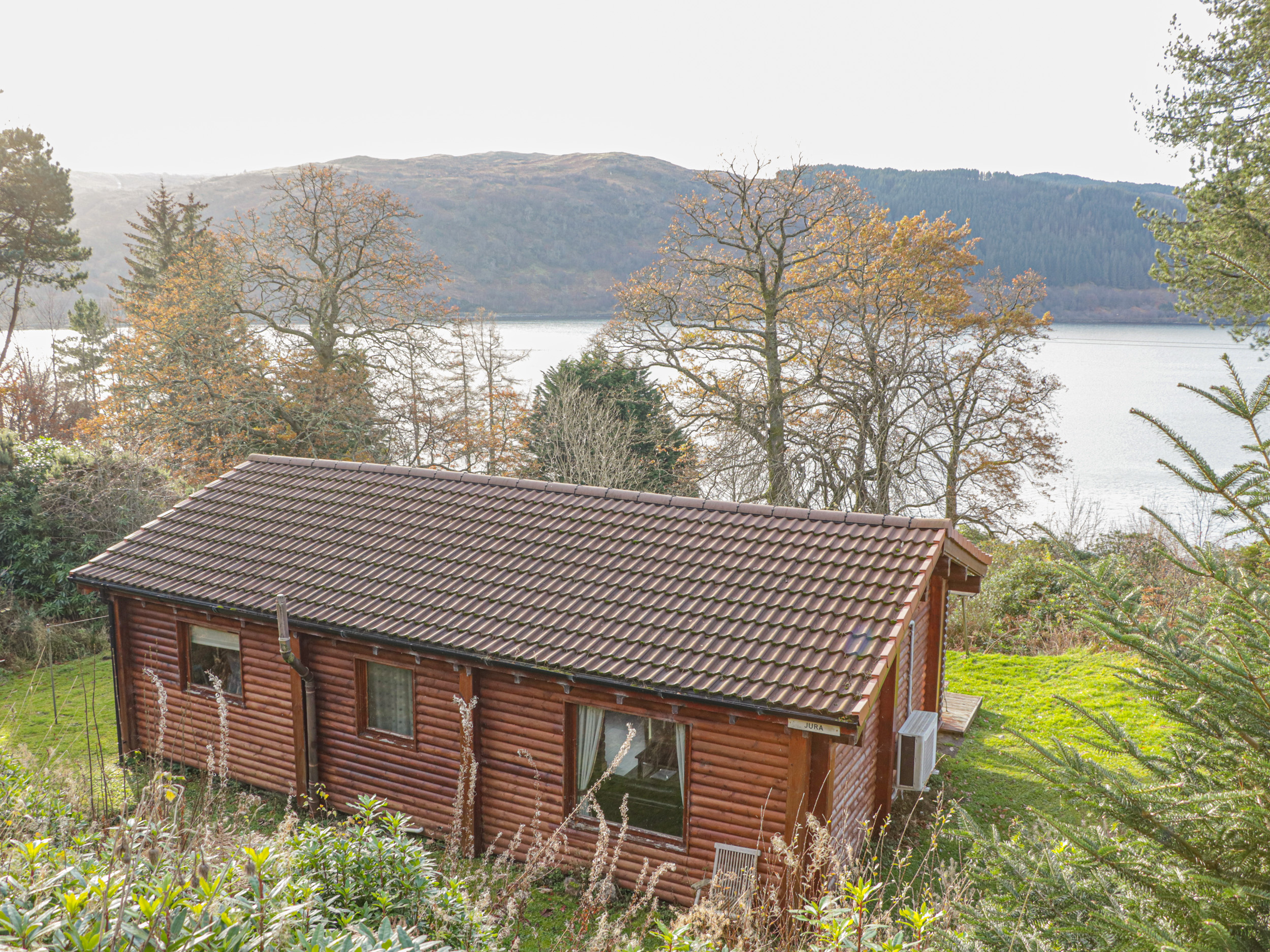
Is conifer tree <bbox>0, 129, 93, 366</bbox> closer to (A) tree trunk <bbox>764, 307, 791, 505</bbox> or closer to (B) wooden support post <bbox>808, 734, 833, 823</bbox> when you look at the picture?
(A) tree trunk <bbox>764, 307, 791, 505</bbox>

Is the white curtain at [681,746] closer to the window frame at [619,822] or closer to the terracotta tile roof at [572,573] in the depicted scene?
the window frame at [619,822]

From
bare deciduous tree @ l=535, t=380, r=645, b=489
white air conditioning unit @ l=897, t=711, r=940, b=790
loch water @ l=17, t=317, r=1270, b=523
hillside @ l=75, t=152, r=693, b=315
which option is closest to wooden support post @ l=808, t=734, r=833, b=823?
white air conditioning unit @ l=897, t=711, r=940, b=790

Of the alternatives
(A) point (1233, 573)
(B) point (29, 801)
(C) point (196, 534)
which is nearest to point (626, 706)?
(B) point (29, 801)

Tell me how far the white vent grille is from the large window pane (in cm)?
394

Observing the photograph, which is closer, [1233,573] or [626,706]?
[1233,573]

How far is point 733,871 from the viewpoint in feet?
26.5

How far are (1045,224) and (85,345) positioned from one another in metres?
65.2

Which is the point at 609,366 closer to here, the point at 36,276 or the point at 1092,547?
Answer: the point at 1092,547

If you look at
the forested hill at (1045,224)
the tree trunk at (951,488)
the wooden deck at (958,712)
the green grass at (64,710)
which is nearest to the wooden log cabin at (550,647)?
the green grass at (64,710)

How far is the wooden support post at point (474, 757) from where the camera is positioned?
9.22 meters

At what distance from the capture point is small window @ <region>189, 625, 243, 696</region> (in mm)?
11211

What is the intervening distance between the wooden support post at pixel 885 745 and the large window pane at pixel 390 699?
542 centimetres

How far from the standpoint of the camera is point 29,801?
21.1ft

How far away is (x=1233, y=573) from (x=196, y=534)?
12.2m
